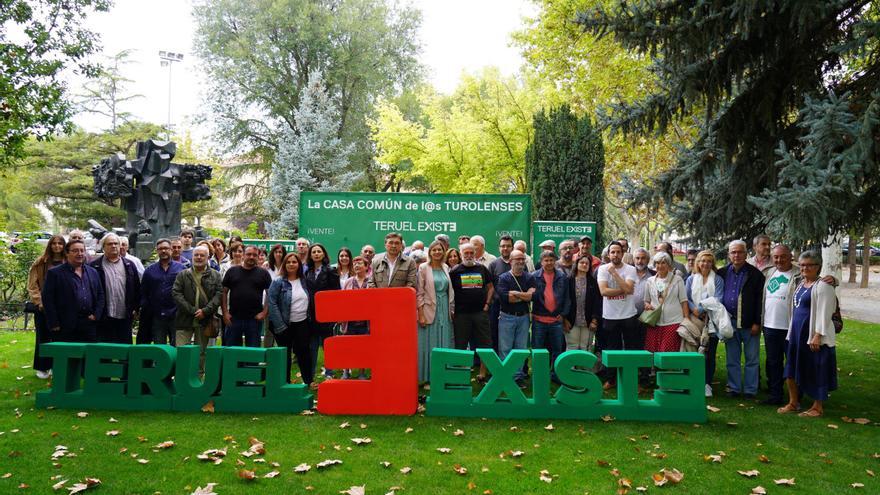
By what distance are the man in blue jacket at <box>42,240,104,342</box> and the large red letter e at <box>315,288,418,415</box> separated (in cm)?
298

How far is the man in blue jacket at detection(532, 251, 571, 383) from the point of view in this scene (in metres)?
7.79

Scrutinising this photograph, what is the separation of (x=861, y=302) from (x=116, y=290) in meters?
23.6

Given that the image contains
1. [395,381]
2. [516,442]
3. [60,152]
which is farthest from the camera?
[60,152]

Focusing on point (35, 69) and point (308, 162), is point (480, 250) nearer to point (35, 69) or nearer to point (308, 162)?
point (35, 69)

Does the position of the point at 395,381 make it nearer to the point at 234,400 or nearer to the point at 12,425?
the point at 234,400

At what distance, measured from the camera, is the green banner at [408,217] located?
1143cm

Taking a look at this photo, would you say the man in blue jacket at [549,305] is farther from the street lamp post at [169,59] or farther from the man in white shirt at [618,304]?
the street lamp post at [169,59]

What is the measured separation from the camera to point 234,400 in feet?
21.8

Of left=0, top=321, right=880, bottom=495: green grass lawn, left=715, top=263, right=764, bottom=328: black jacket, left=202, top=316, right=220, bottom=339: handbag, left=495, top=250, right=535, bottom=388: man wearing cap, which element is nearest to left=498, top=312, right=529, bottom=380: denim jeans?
left=495, top=250, right=535, bottom=388: man wearing cap

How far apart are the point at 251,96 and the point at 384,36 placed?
814cm

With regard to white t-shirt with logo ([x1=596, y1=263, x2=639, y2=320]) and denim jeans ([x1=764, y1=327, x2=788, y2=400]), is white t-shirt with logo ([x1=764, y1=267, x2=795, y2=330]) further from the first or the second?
white t-shirt with logo ([x1=596, y1=263, x2=639, y2=320])

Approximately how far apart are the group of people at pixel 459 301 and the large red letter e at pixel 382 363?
78 cm

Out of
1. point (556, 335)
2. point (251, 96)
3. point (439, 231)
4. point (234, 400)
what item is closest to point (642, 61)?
point (439, 231)

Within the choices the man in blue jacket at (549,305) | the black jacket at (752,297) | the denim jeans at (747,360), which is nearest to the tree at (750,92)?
the black jacket at (752,297)
